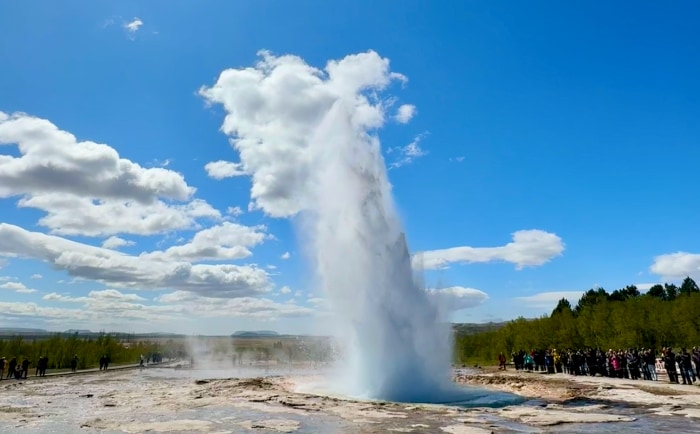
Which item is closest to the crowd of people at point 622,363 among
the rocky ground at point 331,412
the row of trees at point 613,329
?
the rocky ground at point 331,412

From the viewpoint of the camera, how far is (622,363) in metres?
28.7

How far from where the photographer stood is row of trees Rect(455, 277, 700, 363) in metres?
45.3

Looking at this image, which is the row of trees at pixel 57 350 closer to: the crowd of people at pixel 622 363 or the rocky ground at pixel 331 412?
the rocky ground at pixel 331 412

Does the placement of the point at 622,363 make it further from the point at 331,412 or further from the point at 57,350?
the point at 57,350

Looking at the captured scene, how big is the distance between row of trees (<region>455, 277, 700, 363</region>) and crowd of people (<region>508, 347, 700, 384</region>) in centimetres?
969

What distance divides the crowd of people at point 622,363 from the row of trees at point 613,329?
9686 mm

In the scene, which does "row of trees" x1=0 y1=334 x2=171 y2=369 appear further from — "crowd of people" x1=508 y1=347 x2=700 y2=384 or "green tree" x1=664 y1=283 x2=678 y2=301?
"green tree" x1=664 y1=283 x2=678 y2=301

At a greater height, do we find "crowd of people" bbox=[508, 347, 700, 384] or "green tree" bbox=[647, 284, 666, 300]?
"green tree" bbox=[647, 284, 666, 300]

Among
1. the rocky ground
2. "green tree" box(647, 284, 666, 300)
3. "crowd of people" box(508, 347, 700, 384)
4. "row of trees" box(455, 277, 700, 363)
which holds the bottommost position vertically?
the rocky ground

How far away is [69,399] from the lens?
835 inches

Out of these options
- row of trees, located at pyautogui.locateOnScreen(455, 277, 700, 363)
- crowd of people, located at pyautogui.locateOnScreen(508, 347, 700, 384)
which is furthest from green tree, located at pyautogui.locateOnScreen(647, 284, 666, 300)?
crowd of people, located at pyautogui.locateOnScreen(508, 347, 700, 384)

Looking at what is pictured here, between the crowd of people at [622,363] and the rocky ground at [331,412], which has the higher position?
the crowd of people at [622,363]

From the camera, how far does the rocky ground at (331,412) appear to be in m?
13.6

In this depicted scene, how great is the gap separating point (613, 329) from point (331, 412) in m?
43.7
